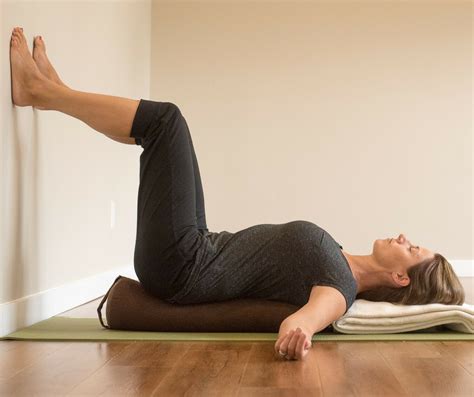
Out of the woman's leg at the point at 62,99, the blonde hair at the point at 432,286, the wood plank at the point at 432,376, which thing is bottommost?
the wood plank at the point at 432,376

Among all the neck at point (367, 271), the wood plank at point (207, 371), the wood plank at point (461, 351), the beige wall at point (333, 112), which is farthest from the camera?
the beige wall at point (333, 112)

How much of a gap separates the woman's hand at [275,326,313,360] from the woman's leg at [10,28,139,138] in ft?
2.87

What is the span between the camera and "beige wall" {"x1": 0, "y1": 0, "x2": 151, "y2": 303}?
263 centimetres

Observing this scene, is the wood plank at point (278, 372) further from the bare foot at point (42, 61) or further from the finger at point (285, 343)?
the bare foot at point (42, 61)

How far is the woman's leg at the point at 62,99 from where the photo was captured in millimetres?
2605

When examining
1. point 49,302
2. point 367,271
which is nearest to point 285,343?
point 367,271

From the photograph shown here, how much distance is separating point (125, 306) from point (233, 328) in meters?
0.35

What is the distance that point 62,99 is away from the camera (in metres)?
2.65

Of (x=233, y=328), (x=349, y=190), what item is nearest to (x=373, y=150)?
(x=349, y=190)

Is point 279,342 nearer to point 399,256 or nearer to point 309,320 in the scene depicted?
point 309,320

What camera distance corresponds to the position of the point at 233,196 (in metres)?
5.62

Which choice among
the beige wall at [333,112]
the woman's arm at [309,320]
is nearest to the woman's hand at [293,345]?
the woman's arm at [309,320]

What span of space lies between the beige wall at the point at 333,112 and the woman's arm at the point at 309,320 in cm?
315

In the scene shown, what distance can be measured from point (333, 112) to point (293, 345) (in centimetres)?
365
